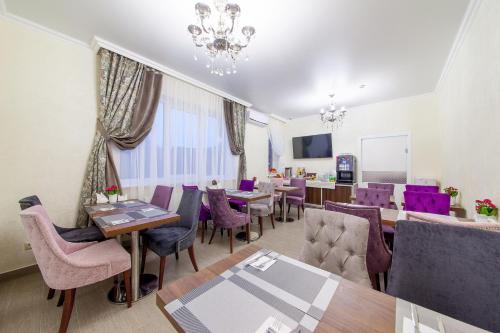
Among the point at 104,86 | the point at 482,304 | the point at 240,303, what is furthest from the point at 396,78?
the point at 104,86

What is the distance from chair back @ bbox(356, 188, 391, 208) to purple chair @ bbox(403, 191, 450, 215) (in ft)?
0.75

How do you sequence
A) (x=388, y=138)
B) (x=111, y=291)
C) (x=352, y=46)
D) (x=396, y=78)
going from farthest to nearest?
(x=388, y=138) < (x=396, y=78) < (x=352, y=46) < (x=111, y=291)

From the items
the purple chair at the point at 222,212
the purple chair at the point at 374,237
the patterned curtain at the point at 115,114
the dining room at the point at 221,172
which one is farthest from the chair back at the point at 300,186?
the patterned curtain at the point at 115,114

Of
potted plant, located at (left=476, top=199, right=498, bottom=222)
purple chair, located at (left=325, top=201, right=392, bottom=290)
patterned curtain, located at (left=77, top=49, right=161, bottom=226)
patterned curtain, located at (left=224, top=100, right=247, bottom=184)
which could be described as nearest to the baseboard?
patterned curtain, located at (left=77, top=49, right=161, bottom=226)

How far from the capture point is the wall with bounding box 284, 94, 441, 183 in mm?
4223

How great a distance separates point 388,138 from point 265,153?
325 cm

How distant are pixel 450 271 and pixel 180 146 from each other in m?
3.62

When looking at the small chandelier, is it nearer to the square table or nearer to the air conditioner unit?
the air conditioner unit

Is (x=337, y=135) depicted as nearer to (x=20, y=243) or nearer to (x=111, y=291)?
(x=111, y=291)

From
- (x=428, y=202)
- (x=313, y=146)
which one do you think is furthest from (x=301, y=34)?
(x=313, y=146)

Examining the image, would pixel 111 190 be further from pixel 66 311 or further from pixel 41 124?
pixel 66 311

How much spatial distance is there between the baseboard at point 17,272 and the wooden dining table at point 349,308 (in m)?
2.68

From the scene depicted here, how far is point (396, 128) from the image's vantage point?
15.2ft

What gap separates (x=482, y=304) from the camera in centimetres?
76
